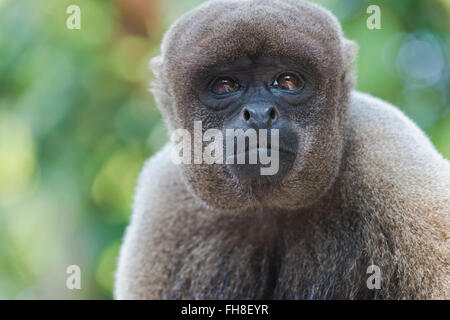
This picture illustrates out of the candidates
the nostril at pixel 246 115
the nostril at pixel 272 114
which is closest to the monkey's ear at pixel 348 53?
the nostril at pixel 272 114

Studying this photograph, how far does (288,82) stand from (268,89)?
0.11m

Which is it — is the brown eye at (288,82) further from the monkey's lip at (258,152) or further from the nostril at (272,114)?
the monkey's lip at (258,152)

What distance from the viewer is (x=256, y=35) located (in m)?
2.98

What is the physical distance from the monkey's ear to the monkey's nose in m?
0.62

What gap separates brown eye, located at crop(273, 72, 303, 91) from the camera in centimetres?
304

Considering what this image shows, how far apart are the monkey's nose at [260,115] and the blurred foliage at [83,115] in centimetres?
316

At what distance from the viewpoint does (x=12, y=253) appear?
7.11 meters

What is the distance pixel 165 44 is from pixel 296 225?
1306 millimetres

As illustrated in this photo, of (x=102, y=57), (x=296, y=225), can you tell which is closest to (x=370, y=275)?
(x=296, y=225)

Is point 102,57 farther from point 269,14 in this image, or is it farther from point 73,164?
point 269,14

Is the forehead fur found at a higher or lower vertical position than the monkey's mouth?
higher

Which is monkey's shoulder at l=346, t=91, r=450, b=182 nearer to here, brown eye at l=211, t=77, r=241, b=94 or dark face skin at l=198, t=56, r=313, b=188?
dark face skin at l=198, t=56, r=313, b=188

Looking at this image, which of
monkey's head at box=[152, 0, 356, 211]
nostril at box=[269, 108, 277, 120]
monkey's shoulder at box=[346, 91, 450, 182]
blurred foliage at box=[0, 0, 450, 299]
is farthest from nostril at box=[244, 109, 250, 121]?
blurred foliage at box=[0, 0, 450, 299]

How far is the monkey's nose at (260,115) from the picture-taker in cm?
283
